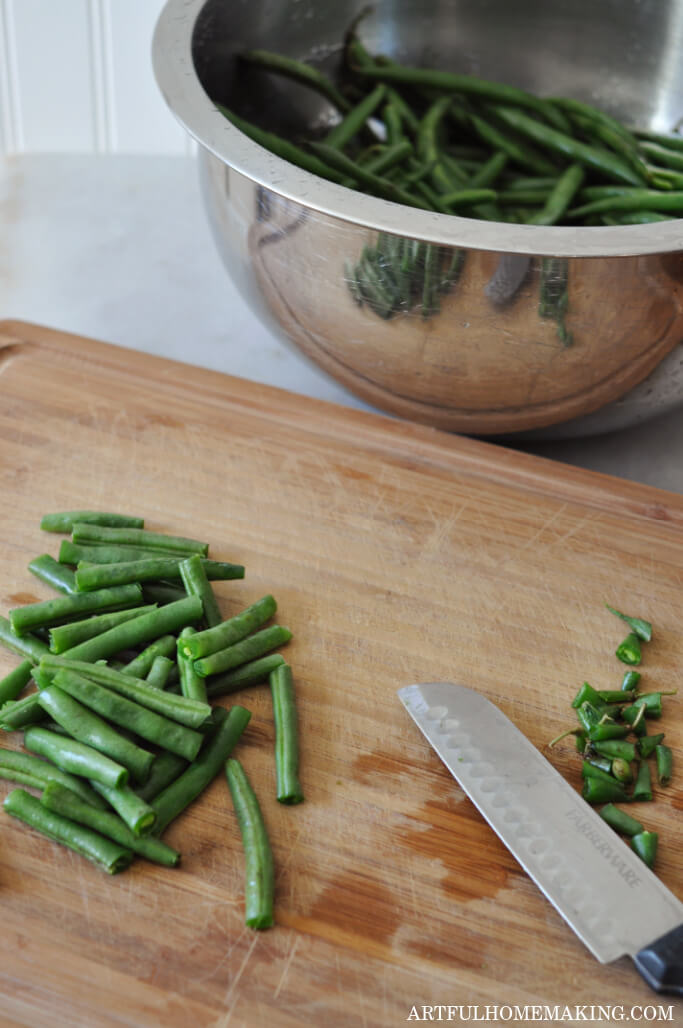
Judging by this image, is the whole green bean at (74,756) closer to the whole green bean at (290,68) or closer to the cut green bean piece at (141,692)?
the cut green bean piece at (141,692)

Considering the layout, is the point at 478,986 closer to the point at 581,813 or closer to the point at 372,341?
the point at 581,813

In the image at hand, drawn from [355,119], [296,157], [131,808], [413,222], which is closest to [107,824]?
[131,808]

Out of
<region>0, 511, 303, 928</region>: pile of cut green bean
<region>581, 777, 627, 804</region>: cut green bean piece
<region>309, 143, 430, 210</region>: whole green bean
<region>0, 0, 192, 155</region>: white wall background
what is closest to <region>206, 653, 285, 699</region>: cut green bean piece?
<region>0, 511, 303, 928</region>: pile of cut green bean

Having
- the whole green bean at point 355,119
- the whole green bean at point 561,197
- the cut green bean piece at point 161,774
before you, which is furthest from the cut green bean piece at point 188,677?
the whole green bean at point 355,119

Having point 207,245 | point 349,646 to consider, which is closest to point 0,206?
point 207,245

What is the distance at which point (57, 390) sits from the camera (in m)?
2.52

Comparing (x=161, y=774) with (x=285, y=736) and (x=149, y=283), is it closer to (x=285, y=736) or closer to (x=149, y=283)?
(x=285, y=736)

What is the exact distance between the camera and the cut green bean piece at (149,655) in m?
1.86

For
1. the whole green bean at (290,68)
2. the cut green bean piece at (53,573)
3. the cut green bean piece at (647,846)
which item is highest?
the whole green bean at (290,68)

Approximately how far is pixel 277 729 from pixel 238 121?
5.34ft

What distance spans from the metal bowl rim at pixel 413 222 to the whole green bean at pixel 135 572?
30.0 inches

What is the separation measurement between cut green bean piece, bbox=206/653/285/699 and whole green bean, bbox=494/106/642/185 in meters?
1.75

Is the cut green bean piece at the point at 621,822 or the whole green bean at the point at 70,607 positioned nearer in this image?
the cut green bean piece at the point at 621,822

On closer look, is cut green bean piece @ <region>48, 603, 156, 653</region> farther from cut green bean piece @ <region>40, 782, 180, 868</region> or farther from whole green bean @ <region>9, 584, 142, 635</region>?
cut green bean piece @ <region>40, 782, 180, 868</region>
